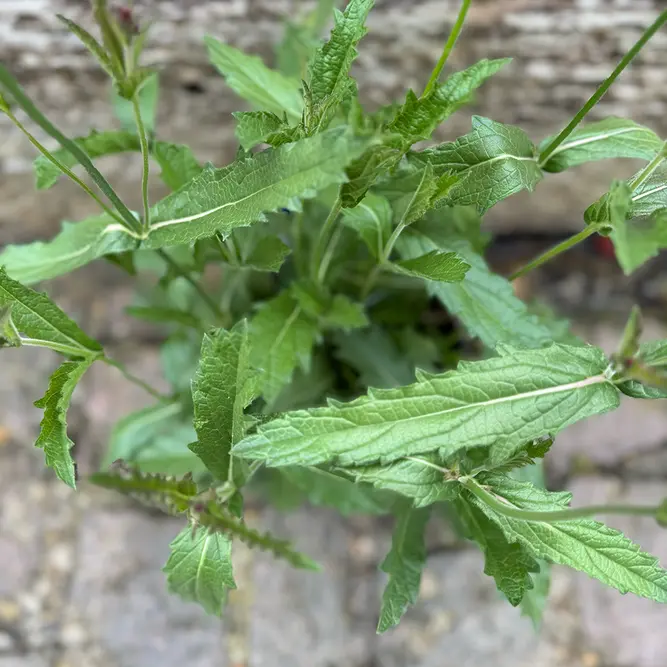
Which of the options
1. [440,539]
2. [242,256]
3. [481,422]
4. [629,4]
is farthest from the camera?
[440,539]

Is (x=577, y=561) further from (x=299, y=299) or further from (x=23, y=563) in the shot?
(x=23, y=563)

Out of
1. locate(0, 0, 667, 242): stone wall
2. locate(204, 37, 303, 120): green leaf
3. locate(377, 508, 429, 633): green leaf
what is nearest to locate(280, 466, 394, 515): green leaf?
locate(377, 508, 429, 633): green leaf

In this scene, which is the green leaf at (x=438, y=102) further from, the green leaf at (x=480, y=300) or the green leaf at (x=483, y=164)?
the green leaf at (x=480, y=300)

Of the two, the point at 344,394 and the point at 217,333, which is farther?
the point at 344,394

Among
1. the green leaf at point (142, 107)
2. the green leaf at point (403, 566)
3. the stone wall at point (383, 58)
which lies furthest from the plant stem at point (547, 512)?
A: the stone wall at point (383, 58)

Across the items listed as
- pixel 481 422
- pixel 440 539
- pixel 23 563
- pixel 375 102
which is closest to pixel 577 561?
pixel 481 422

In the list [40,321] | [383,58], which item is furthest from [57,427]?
[383,58]

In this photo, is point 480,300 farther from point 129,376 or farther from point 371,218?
point 129,376
